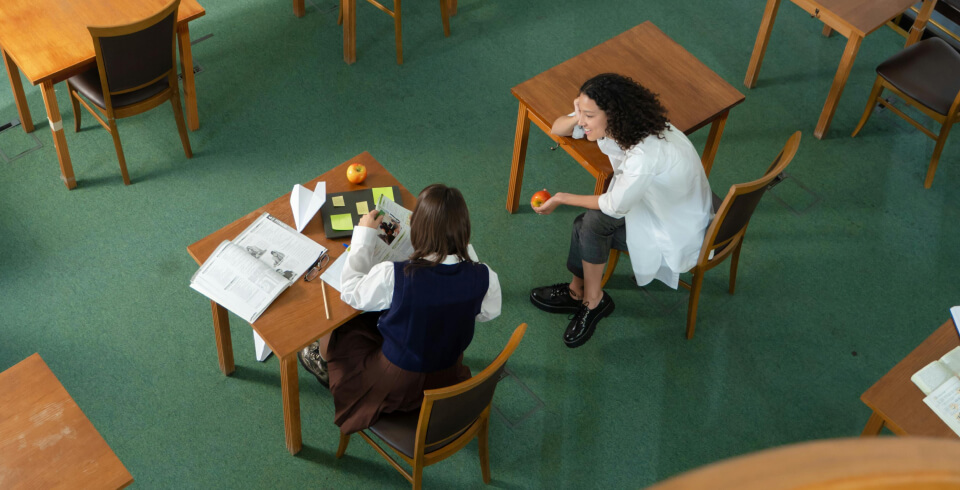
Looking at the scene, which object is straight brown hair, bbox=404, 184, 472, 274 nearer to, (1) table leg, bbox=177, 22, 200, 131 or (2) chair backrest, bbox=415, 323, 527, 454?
(2) chair backrest, bbox=415, 323, 527, 454

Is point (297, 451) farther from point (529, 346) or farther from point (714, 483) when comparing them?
point (714, 483)

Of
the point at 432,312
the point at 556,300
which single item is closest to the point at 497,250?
the point at 556,300

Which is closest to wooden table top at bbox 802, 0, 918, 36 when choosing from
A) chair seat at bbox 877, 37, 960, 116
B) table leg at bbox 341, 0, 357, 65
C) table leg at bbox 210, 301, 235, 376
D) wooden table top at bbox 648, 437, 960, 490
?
chair seat at bbox 877, 37, 960, 116

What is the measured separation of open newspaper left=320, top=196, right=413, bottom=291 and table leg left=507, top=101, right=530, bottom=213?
948 millimetres

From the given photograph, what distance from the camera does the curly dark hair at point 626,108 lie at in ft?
9.25

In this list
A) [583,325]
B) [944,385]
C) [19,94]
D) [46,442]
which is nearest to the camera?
[46,442]

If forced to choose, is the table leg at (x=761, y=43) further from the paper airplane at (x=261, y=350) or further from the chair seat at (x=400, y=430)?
the paper airplane at (x=261, y=350)

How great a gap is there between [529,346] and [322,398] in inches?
35.8

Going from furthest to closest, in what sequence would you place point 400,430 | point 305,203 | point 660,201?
point 660,201 → point 305,203 → point 400,430

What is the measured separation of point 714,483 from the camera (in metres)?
0.25

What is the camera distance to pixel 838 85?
13.2 ft

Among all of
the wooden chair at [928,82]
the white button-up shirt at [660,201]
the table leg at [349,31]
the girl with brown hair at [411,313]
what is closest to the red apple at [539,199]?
the white button-up shirt at [660,201]

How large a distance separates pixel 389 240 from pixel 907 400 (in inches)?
68.5

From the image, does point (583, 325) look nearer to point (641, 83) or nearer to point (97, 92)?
point (641, 83)
